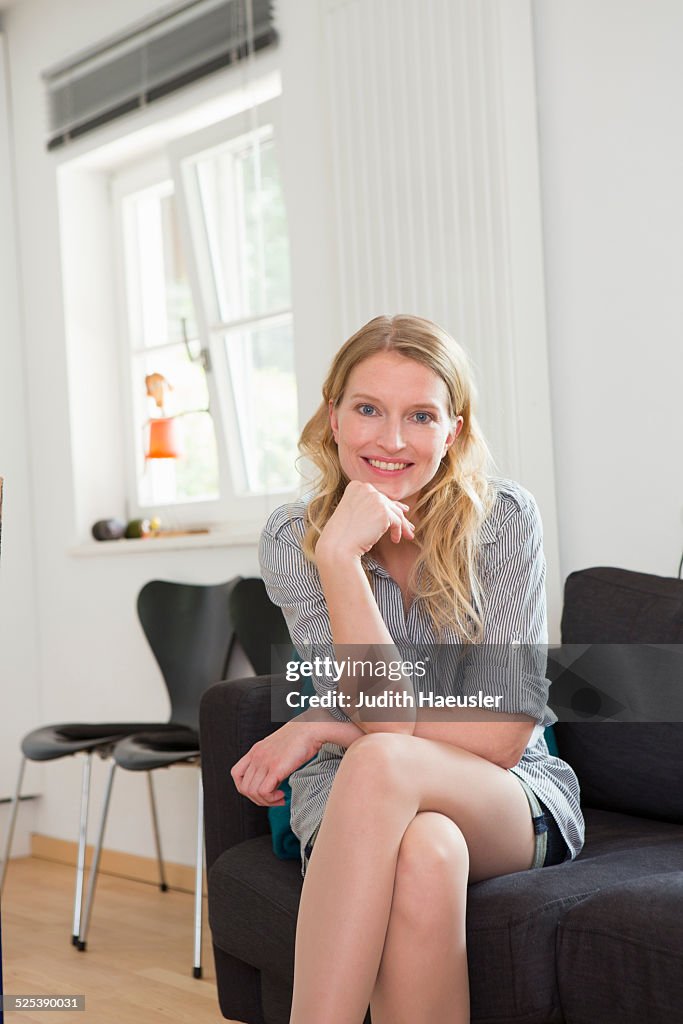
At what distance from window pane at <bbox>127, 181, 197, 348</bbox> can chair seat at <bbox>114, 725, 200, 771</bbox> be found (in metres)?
1.49

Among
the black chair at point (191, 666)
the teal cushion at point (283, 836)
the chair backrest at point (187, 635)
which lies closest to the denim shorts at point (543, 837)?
the teal cushion at point (283, 836)

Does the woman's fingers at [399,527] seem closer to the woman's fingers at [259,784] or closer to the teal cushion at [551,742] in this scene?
the woman's fingers at [259,784]

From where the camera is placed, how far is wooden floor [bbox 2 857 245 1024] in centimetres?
250

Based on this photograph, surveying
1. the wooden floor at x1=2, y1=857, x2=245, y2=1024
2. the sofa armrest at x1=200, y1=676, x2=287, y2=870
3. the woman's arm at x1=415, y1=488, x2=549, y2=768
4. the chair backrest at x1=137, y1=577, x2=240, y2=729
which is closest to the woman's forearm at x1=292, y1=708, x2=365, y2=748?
the woman's arm at x1=415, y1=488, x2=549, y2=768

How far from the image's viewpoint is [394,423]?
1.87 metres

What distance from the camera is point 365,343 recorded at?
192 cm

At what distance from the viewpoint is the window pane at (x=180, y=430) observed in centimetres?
392

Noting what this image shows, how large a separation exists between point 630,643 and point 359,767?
745 millimetres

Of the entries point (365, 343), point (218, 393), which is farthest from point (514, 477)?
point (218, 393)

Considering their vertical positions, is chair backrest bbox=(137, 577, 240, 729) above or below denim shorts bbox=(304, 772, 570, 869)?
above

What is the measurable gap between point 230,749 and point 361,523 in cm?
51

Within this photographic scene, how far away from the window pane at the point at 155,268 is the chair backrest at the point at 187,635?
0.95 meters

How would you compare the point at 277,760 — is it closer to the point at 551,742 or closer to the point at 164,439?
the point at 551,742

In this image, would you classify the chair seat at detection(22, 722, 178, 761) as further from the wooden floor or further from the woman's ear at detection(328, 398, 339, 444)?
the woman's ear at detection(328, 398, 339, 444)
